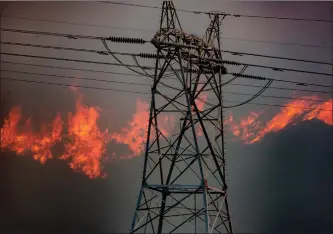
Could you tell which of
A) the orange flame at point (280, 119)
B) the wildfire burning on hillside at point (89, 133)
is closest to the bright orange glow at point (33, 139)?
the wildfire burning on hillside at point (89, 133)

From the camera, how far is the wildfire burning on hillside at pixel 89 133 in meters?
43.2

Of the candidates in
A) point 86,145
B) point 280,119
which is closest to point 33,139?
point 86,145

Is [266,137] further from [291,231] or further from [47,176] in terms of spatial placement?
[47,176]

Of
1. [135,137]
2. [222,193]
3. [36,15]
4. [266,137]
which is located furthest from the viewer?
[135,137]

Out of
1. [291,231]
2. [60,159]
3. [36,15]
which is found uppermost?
[36,15]

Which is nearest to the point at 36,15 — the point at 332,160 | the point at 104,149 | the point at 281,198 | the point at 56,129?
the point at 56,129

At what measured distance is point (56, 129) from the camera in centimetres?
4519

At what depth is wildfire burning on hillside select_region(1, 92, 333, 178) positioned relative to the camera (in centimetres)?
4319

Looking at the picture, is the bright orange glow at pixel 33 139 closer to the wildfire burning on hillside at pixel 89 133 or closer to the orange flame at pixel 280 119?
the wildfire burning on hillside at pixel 89 133

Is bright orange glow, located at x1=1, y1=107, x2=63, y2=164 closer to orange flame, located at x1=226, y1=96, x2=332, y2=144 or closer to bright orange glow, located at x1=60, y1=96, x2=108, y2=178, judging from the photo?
bright orange glow, located at x1=60, y1=96, x2=108, y2=178

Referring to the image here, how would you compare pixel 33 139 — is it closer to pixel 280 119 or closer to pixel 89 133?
pixel 89 133

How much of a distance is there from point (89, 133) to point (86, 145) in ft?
5.14

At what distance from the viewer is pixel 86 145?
46.2 metres

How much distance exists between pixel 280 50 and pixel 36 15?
26.6 m
